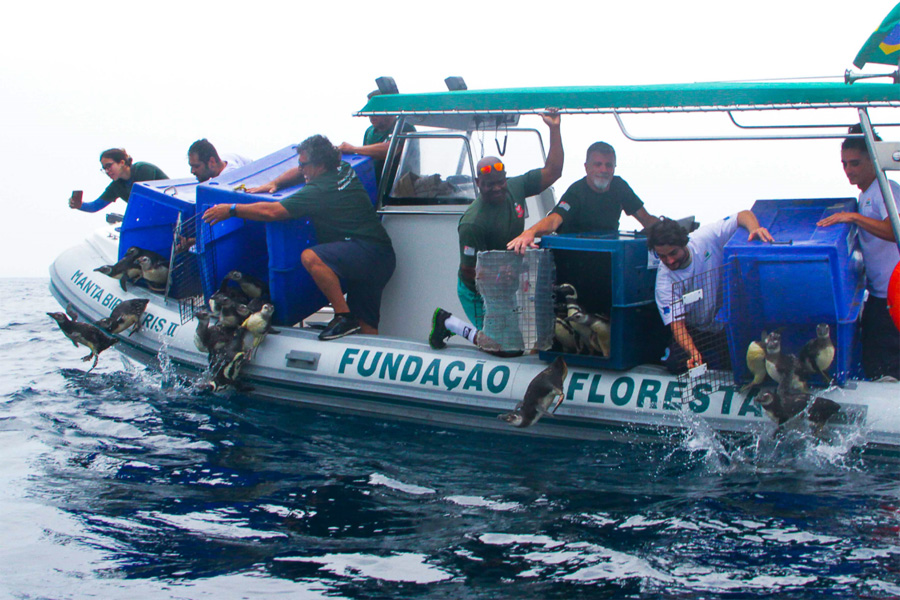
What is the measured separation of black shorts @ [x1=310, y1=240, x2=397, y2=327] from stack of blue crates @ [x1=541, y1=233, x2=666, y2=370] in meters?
1.45

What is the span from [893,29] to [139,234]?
5.68m

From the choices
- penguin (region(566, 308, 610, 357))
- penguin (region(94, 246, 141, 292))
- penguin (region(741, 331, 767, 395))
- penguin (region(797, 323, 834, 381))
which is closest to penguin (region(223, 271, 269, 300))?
penguin (region(94, 246, 141, 292))

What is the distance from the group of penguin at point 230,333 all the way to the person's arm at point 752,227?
10.5 ft

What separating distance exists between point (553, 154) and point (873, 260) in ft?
6.34

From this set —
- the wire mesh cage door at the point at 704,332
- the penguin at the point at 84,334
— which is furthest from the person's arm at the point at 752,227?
the penguin at the point at 84,334

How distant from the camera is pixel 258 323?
612cm

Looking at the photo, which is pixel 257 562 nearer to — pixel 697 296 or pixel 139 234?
pixel 697 296

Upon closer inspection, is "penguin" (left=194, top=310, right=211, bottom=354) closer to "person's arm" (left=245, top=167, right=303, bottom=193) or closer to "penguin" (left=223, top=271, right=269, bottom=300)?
"penguin" (left=223, top=271, right=269, bottom=300)

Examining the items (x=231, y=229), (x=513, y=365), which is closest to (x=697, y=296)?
(x=513, y=365)

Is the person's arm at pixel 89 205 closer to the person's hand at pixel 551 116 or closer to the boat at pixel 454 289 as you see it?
the boat at pixel 454 289

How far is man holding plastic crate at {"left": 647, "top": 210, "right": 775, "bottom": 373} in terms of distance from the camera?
474 centimetres

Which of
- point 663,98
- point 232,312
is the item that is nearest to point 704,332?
point 663,98

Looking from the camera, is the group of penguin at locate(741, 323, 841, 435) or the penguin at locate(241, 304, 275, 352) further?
the penguin at locate(241, 304, 275, 352)

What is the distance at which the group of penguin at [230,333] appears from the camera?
612 cm
